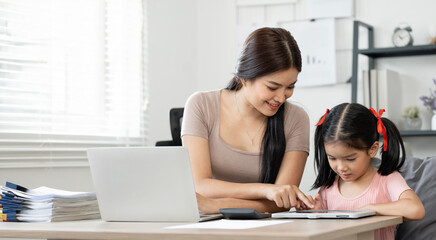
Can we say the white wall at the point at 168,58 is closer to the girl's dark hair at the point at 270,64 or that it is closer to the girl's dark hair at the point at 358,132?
the girl's dark hair at the point at 270,64

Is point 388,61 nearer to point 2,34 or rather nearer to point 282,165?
point 282,165

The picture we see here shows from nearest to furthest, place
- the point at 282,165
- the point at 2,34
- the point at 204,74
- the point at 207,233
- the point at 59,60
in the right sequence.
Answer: the point at 207,233 < the point at 282,165 < the point at 2,34 < the point at 59,60 < the point at 204,74

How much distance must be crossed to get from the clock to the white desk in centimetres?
199

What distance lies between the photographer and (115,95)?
10.5 feet

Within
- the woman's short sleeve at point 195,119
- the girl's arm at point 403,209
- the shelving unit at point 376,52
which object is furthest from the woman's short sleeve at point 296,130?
the shelving unit at point 376,52

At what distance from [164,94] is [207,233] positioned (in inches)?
98.6

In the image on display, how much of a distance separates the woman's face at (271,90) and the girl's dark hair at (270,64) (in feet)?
0.05

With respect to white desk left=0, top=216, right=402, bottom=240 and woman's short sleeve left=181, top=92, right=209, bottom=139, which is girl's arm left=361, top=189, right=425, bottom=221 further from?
woman's short sleeve left=181, top=92, right=209, bottom=139

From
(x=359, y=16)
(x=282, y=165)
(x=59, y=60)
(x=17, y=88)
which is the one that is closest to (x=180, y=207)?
(x=282, y=165)

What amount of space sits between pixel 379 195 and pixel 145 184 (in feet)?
2.24

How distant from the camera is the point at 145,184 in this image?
1409 millimetres

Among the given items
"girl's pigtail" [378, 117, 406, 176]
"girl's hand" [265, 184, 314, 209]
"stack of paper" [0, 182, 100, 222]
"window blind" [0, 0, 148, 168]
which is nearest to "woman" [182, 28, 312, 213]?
"girl's hand" [265, 184, 314, 209]

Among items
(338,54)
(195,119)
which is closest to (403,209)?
(195,119)

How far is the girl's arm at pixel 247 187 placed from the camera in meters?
1.59
